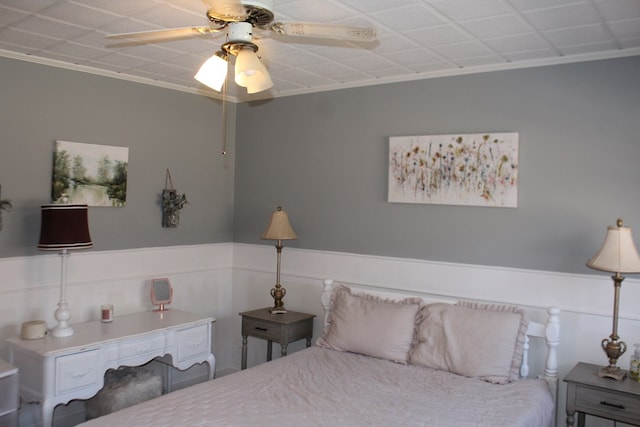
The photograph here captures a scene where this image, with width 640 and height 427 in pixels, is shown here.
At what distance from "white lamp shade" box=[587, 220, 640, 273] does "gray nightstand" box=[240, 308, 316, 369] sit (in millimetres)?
2126

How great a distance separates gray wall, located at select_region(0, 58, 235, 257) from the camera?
11.5 feet

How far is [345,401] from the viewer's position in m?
2.74

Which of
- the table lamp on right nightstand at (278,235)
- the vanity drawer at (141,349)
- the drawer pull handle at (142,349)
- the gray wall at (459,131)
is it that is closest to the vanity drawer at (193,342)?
the vanity drawer at (141,349)

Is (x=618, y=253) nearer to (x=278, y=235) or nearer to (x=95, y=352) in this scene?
(x=278, y=235)

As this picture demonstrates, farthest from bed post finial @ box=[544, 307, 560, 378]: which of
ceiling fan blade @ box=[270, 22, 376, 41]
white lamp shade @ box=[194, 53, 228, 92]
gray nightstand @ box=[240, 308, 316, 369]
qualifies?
white lamp shade @ box=[194, 53, 228, 92]

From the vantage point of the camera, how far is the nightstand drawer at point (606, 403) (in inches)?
107

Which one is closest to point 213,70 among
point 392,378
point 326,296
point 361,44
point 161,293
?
point 361,44

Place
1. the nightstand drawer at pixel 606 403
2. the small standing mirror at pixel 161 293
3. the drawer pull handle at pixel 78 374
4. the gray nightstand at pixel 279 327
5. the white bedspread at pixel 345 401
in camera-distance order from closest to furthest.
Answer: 1. the white bedspread at pixel 345 401
2. the nightstand drawer at pixel 606 403
3. the drawer pull handle at pixel 78 374
4. the gray nightstand at pixel 279 327
5. the small standing mirror at pixel 161 293

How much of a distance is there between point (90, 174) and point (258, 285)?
5.66ft

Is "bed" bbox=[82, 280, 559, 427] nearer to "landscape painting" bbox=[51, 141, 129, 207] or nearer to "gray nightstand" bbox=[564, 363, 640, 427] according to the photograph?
"gray nightstand" bbox=[564, 363, 640, 427]

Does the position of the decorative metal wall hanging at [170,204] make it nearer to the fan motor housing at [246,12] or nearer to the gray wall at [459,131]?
the gray wall at [459,131]

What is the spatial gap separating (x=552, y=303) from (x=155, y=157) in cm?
313

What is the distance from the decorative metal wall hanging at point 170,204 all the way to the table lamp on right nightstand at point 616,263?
307 centimetres

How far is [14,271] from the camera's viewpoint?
3.50 metres
